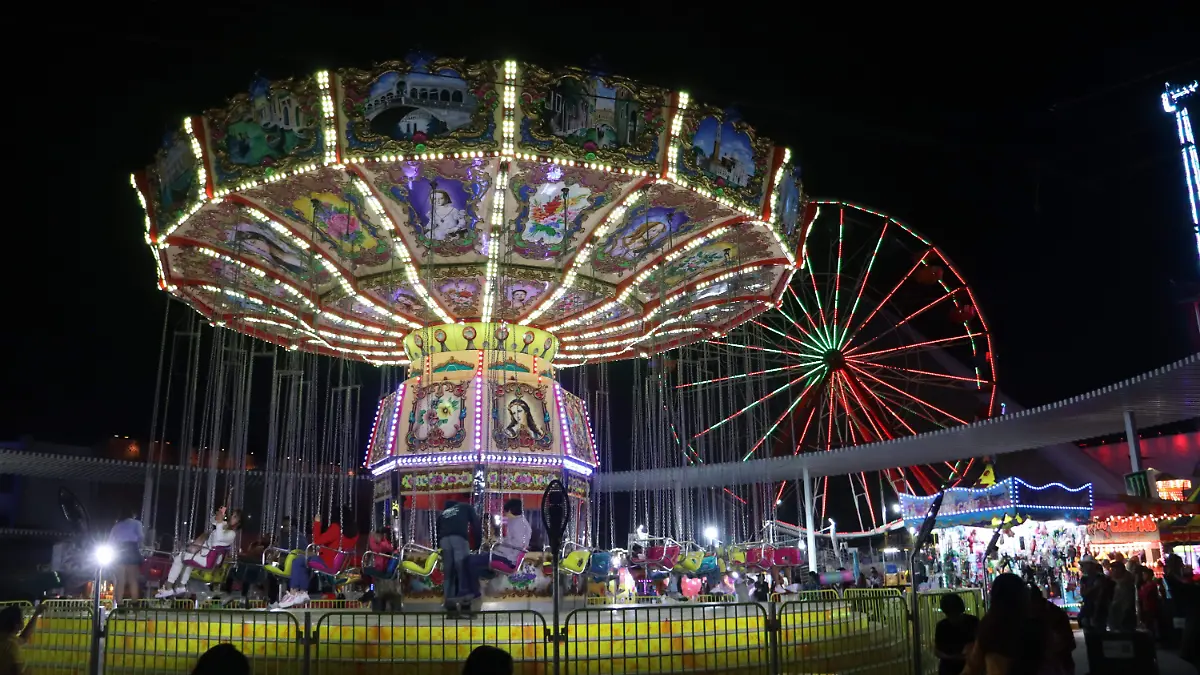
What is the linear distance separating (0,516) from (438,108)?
3045cm

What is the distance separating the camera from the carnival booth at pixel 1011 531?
23844 mm

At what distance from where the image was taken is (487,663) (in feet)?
11.1

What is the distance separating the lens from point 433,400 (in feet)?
52.5

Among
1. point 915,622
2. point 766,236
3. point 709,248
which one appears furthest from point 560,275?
point 915,622

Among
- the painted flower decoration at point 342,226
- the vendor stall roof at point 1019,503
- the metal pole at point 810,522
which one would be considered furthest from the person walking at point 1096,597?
the metal pole at point 810,522

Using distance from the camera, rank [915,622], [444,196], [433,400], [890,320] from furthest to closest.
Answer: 1. [890,320]
2. [433,400]
3. [444,196]
4. [915,622]

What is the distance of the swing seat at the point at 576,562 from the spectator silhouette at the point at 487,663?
9790mm

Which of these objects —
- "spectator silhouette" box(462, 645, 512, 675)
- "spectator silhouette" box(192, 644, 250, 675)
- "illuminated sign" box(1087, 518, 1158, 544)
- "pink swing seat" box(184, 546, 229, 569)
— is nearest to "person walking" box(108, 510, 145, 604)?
"pink swing seat" box(184, 546, 229, 569)

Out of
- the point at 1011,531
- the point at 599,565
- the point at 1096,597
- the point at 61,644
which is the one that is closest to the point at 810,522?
the point at 1011,531

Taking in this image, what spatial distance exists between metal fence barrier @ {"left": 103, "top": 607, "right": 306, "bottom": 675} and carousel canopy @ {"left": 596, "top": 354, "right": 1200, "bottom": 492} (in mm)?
13374

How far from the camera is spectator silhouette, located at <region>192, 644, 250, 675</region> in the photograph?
343 centimetres

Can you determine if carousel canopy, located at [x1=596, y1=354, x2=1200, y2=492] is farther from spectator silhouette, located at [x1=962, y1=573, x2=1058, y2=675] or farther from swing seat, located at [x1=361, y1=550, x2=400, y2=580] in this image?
spectator silhouette, located at [x1=962, y1=573, x2=1058, y2=675]

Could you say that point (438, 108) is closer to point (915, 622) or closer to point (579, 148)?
point (579, 148)

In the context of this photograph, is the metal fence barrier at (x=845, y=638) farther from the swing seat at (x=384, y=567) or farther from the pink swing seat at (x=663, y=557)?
the swing seat at (x=384, y=567)
